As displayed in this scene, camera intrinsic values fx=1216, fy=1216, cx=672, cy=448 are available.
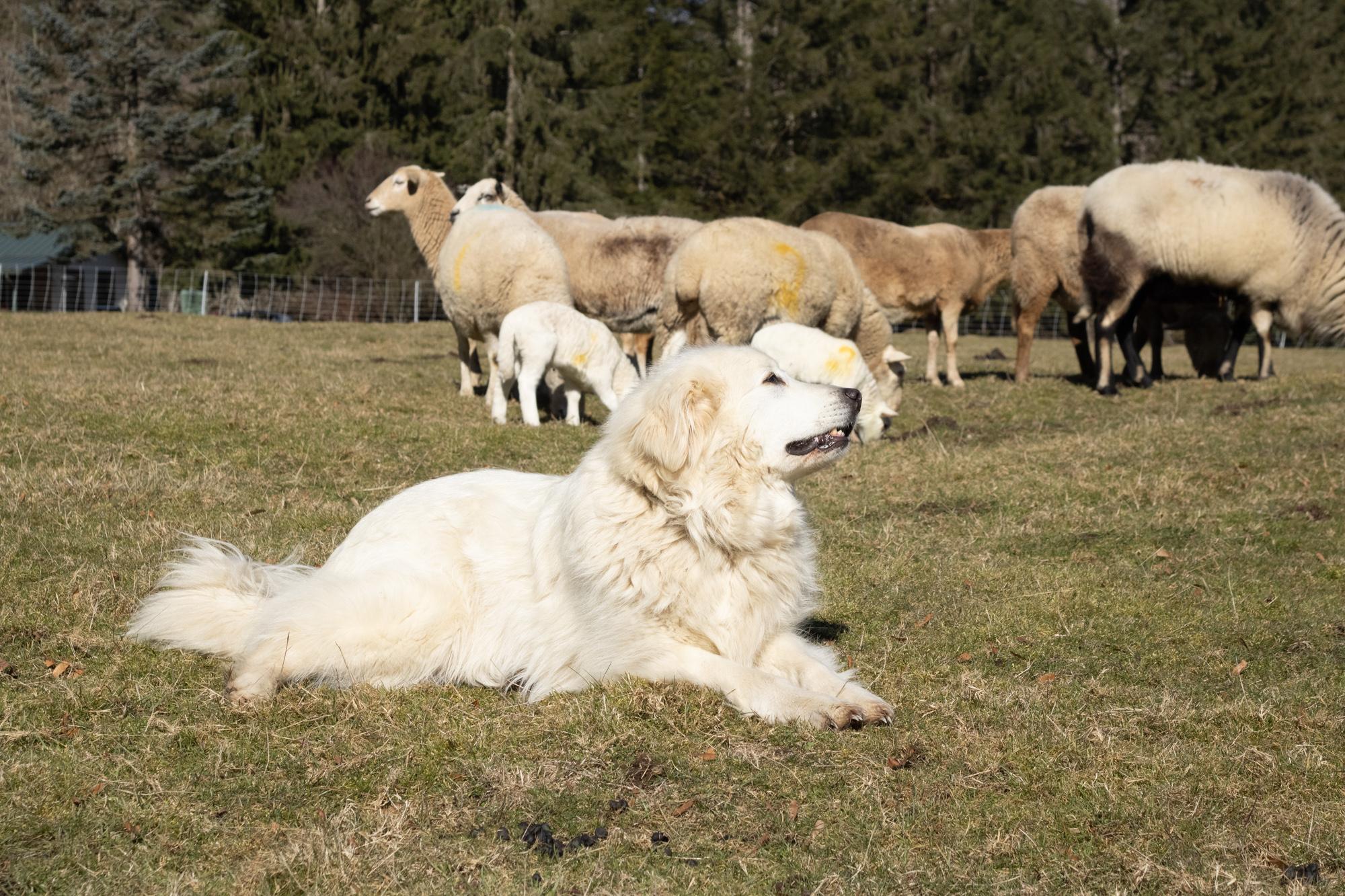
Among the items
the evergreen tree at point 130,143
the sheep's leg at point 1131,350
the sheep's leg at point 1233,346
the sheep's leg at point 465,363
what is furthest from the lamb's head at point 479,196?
the evergreen tree at point 130,143

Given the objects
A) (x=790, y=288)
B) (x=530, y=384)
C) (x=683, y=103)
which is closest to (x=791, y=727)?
(x=530, y=384)

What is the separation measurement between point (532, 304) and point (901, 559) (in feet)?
18.9

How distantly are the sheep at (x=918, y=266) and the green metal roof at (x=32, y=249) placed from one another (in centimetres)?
2960

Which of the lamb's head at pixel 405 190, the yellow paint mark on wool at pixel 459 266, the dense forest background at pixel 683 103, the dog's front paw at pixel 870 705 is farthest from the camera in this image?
the dense forest background at pixel 683 103

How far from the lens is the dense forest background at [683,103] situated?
39.6 meters

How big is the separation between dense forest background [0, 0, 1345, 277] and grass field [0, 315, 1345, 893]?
1284 inches

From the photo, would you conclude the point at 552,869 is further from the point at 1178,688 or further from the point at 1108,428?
the point at 1108,428

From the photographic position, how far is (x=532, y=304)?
11.5 metres

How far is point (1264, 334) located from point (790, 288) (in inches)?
247

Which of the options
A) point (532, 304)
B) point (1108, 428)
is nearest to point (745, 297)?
point (532, 304)

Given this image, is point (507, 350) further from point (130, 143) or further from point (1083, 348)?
point (130, 143)

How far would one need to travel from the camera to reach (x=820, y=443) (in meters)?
4.46

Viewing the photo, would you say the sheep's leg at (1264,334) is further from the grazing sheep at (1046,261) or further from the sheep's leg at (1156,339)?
the grazing sheep at (1046,261)

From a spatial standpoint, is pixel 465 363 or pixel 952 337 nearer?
pixel 465 363
